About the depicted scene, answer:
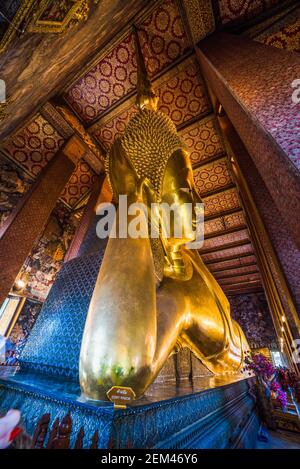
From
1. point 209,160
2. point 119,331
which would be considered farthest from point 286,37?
point 119,331

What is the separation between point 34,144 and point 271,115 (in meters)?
4.06

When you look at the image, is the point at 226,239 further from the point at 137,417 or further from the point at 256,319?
the point at 137,417

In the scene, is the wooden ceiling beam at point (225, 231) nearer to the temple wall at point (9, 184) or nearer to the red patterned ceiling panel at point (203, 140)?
the red patterned ceiling panel at point (203, 140)

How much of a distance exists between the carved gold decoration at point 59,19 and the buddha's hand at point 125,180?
4.93 feet

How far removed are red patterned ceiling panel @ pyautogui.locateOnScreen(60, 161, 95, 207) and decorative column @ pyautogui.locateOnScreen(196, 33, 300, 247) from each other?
3.39 meters

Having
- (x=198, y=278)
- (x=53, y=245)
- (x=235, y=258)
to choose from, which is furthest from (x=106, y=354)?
(x=235, y=258)

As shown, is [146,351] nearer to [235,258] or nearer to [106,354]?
[106,354]

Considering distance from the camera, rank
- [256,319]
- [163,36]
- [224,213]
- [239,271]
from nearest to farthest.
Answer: [163,36] < [224,213] < [239,271] < [256,319]

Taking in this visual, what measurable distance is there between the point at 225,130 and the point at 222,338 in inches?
129

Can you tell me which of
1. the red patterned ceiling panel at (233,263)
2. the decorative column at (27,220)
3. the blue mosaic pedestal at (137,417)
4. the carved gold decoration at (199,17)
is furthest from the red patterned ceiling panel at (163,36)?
the red patterned ceiling panel at (233,263)

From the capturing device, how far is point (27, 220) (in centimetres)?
303

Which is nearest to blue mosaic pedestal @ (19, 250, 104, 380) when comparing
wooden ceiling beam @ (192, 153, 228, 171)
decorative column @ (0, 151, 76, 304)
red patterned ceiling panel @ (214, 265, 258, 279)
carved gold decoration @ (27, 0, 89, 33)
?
carved gold decoration @ (27, 0, 89, 33)

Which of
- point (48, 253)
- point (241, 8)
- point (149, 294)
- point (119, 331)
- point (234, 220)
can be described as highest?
point (241, 8)

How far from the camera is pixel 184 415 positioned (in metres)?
0.55
